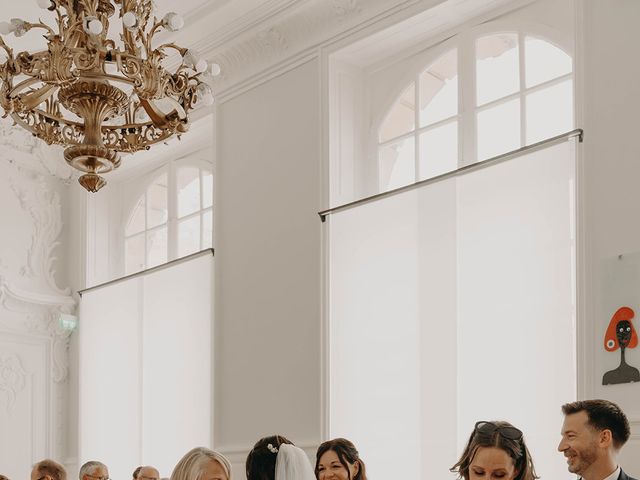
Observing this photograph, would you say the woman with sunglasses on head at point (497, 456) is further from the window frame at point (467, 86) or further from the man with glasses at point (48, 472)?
the man with glasses at point (48, 472)

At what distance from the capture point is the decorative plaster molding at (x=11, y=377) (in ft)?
36.2

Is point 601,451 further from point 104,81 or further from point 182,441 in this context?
point 182,441

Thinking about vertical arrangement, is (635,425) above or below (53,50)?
below

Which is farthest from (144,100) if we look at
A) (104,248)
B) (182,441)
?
(104,248)

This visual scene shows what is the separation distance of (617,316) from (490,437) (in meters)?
2.86

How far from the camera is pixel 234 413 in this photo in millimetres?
8992

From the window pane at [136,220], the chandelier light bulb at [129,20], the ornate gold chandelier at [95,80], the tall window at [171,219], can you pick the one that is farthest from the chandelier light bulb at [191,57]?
the window pane at [136,220]

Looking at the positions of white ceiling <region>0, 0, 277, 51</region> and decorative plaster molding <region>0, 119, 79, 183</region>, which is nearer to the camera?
white ceiling <region>0, 0, 277, 51</region>

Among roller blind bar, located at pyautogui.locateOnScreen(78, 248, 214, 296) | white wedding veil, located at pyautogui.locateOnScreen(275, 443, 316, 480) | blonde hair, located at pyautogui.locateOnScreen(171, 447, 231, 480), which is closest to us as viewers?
blonde hair, located at pyautogui.locateOnScreen(171, 447, 231, 480)

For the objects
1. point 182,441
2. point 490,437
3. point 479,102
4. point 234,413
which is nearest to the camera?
point 490,437

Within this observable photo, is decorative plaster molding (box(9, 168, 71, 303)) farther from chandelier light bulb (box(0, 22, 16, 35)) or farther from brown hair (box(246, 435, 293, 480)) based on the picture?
brown hair (box(246, 435, 293, 480))

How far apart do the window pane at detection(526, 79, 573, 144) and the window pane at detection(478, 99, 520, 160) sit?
14 cm

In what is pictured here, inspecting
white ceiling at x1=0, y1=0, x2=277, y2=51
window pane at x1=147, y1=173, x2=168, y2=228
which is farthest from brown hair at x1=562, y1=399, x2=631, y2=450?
window pane at x1=147, y1=173, x2=168, y2=228

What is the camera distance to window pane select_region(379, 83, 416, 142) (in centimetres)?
829
